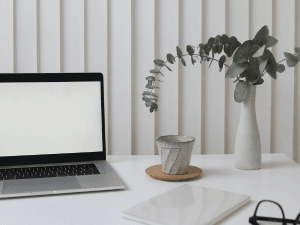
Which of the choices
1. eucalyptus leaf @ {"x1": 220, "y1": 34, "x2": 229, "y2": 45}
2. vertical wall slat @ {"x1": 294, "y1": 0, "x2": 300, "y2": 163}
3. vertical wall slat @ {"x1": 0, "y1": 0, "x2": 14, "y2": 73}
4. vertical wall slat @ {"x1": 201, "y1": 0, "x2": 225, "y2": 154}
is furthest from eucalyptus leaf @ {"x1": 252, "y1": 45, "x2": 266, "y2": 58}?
vertical wall slat @ {"x1": 0, "y1": 0, "x2": 14, "y2": 73}

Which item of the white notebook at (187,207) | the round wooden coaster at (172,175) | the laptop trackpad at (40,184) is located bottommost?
the white notebook at (187,207)

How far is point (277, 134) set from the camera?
4.42 ft

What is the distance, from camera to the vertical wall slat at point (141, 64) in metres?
1.26

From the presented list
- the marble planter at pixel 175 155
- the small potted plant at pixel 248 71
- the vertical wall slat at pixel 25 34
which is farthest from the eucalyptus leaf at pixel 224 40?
the vertical wall slat at pixel 25 34

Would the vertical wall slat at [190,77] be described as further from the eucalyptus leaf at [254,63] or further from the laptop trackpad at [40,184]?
the laptop trackpad at [40,184]

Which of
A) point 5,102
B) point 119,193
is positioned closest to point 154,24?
point 5,102

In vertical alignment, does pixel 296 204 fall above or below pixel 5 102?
below

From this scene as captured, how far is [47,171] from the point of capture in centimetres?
87

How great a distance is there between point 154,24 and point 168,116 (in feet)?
1.16

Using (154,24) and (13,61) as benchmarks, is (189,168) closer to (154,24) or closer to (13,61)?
(154,24)

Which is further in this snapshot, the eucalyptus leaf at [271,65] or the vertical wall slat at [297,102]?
the vertical wall slat at [297,102]

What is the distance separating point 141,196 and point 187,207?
0.42 ft

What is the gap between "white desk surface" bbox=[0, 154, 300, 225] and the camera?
61 cm

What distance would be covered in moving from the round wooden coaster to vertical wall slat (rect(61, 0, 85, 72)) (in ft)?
1.77
